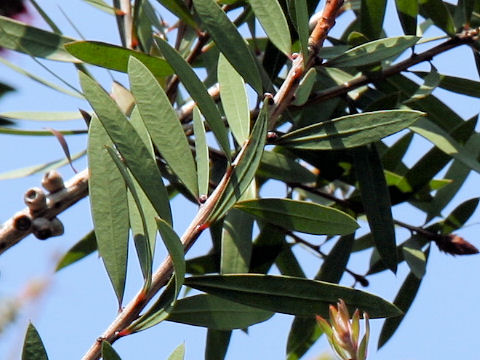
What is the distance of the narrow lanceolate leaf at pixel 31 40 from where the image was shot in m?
0.76

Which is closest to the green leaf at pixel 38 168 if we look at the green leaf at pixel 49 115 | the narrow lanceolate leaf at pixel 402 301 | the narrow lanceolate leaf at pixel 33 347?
the green leaf at pixel 49 115

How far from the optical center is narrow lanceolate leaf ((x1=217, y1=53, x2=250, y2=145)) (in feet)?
1.93

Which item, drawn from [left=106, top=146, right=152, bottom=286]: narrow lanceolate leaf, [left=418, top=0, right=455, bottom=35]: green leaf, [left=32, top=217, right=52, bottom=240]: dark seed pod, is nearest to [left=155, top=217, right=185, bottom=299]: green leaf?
[left=106, top=146, right=152, bottom=286]: narrow lanceolate leaf

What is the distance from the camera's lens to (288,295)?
1.74ft

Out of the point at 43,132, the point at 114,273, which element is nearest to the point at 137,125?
the point at 114,273

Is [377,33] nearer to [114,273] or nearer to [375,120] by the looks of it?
[375,120]

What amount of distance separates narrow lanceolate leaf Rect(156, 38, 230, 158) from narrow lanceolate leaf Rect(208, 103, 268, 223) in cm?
1

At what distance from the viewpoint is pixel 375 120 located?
1.88 feet

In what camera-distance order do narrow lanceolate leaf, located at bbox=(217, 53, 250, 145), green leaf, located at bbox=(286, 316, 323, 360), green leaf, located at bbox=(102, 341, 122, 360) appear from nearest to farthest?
green leaf, located at bbox=(102, 341, 122, 360)
narrow lanceolate leaf, located at bbox=(217, 53, 250, 145)
green leaf, located at bbox=(286, 316, 323, 360)

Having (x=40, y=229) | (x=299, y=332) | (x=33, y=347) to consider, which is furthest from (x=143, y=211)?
(x=299, y=332)

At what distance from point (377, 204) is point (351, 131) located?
0.16 metres

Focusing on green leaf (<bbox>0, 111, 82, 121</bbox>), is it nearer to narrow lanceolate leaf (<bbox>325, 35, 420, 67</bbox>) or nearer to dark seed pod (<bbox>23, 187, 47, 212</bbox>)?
dark seed pod (<bbox>23, 187, 47, 212</bbox>)

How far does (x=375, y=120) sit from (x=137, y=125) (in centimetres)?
16

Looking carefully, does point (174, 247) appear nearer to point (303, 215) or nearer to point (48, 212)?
point (303, 215)
